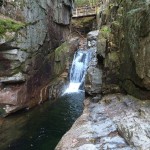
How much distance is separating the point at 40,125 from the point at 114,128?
7.92m

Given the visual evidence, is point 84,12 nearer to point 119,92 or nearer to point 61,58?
point 61,58

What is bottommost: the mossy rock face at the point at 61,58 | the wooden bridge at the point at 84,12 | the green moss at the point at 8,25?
the mossy rock face at the point at 61,58

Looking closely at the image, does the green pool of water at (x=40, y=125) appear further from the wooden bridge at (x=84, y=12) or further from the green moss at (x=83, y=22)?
the wooden bridge at (x=84, y=12)

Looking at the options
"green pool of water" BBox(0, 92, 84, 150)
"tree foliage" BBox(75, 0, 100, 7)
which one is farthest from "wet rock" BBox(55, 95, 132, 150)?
"tree foliage" BBox(75, 0, 100, 7)

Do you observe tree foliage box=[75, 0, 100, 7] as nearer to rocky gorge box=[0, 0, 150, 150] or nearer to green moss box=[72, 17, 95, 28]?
green moss box=[72, 17, 95, 28]

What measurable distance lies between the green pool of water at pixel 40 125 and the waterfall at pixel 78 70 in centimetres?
360

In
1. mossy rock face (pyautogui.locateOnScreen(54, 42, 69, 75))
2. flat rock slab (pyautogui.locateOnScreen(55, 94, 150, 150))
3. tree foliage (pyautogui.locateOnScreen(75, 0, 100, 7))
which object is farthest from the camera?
tree foliage (pyautogui.locateOnScreen(75, 0, 100, 7))

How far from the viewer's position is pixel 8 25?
17.4 metres

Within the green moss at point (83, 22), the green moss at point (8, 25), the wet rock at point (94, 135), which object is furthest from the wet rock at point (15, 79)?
the green moss at point (83, 22)

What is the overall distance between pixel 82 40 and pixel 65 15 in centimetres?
815

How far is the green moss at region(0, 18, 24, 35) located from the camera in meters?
17.0

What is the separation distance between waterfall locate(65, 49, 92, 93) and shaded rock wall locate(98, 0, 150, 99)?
8825mm

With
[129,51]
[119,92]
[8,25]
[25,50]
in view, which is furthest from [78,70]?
[129,51]

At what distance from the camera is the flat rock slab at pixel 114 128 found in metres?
8.53
